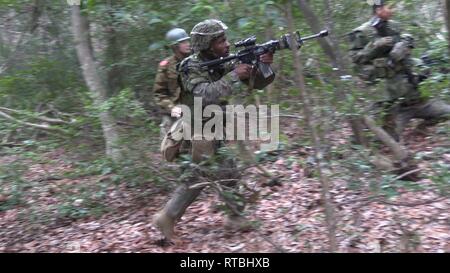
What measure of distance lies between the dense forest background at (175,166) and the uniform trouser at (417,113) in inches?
8.6

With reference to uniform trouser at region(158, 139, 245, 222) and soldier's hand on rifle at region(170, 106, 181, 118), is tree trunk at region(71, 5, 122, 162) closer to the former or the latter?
soldier's hand on rifle at region(170, 106, 181, 118)

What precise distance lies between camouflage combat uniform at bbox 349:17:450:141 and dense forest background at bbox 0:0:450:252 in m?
0.28

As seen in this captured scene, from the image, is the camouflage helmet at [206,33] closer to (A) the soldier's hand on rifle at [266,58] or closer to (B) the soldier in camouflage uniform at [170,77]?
(A) the soldier's hand on rifle at [266,58]

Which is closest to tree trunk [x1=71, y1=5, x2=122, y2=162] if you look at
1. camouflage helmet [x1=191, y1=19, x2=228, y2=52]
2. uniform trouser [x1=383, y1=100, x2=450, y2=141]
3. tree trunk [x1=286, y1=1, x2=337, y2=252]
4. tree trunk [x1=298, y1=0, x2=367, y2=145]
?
camouflage helmet [x1=191, y1=19, x2=228, y2=52]

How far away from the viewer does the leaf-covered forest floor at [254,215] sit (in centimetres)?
475

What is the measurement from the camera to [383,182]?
4.21 m

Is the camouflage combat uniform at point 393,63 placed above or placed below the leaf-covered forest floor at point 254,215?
above

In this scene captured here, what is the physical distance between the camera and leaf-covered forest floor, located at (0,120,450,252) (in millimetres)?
4746

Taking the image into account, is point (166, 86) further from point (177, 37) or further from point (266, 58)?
point (266, 58)

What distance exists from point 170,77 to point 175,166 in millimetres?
1101

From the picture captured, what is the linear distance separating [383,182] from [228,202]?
4.08ft

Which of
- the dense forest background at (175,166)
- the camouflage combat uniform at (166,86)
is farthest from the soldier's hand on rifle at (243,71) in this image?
the camouflage combat uniform at (166,86)
